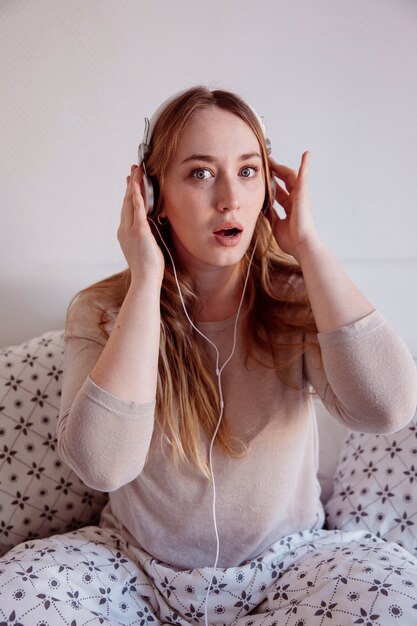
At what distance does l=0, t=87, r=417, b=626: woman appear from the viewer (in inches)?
38.9

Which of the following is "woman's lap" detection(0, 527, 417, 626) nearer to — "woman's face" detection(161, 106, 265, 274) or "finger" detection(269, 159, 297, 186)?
"woman's face" detection(161, 106, 265, 274)

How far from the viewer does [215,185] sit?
105 centimetres

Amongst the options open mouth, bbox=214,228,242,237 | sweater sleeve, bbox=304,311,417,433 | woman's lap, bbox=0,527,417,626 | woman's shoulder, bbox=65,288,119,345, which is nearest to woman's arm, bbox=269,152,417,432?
Answer: sweater sleeve, bbox=304,311,417,433

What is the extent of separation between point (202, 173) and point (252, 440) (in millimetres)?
447

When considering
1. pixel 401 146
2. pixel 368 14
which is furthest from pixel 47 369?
pixel 368 14

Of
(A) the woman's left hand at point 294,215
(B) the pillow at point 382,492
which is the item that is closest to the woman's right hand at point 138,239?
(A) the woman's left hand at point 294,215

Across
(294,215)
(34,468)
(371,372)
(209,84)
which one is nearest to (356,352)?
(371,372)

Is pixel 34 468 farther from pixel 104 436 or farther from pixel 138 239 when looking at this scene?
pixel 138 239

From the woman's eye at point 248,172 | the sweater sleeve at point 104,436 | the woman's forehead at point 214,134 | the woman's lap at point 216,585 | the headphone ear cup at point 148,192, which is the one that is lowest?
the woman's lap at point 216,585

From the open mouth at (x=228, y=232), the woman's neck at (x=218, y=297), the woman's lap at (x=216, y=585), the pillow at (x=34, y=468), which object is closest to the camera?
the woman's lap at (x=216, y=585)

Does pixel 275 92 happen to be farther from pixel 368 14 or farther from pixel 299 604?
pixel 299 604

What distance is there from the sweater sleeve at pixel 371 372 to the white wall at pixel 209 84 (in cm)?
61

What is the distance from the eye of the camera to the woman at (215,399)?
99cm

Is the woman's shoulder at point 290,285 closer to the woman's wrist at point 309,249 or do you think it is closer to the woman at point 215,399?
the woman at point 215,399
